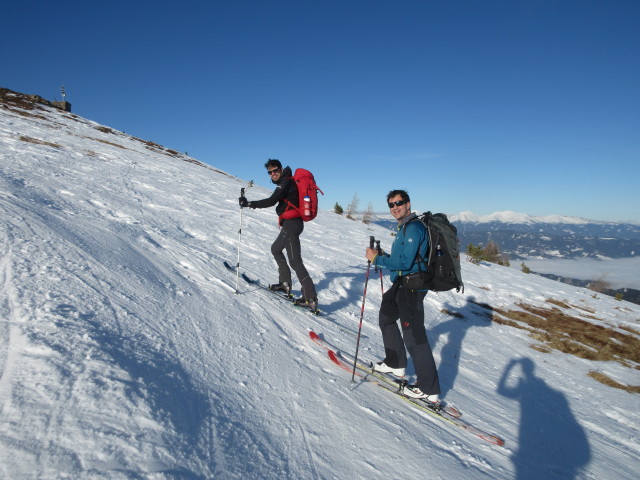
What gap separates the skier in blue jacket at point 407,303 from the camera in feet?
12.5

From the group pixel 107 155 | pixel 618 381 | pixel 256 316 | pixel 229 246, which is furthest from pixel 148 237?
pixel 107 155

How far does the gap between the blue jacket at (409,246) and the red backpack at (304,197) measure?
7.54 ft

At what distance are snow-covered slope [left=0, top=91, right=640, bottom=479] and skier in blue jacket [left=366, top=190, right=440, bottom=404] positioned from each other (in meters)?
0.50

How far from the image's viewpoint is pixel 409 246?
3.78m

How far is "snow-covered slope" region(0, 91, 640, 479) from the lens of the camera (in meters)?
2.11

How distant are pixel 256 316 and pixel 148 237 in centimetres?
395

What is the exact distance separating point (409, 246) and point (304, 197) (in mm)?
2685

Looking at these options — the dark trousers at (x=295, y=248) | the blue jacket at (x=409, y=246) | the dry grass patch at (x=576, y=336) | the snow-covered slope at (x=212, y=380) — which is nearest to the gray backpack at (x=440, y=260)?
the blue jacket at (x=409, y=246)

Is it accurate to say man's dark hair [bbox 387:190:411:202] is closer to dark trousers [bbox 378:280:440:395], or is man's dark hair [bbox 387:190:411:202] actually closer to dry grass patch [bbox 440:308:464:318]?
dark trousers [bbox 378:280:440:395]

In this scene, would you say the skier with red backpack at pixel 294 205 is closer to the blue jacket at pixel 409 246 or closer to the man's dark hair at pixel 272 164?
the man's dark hair at pixel 272 164

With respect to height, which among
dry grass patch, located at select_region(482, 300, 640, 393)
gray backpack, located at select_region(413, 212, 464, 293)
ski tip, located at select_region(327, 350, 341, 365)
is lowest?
dry grass patch, located at select_region(482, 300, 640, 393)

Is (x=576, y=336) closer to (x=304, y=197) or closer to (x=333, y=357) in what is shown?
(x=333, y=357)

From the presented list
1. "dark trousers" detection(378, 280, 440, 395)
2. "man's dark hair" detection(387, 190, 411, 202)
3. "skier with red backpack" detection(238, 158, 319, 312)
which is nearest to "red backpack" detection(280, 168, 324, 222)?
"skier with red backpack" detection(238, 158, 319, 312)

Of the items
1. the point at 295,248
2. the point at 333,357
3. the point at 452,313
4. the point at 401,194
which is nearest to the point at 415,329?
the point at 333,357
